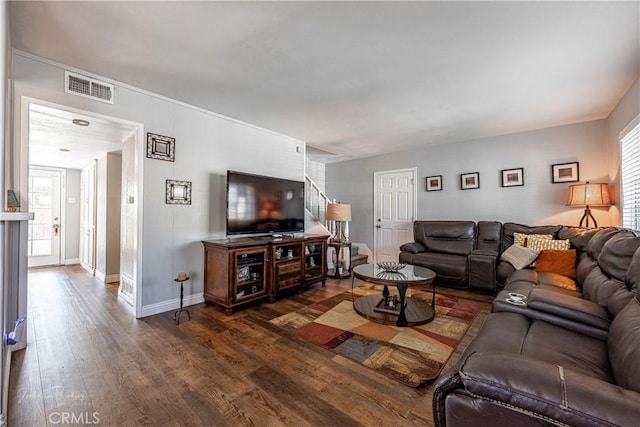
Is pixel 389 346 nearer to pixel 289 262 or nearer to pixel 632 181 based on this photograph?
pixel 289 262

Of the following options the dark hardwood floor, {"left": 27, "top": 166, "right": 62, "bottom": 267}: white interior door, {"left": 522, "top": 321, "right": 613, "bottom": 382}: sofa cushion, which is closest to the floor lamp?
the dark hardwood floor

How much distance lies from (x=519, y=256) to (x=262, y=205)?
3.41m

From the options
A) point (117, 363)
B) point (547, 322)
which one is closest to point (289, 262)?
point (117, 363)

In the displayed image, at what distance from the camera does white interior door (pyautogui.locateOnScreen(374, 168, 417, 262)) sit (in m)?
5.56

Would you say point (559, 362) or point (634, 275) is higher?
point (634, 275)

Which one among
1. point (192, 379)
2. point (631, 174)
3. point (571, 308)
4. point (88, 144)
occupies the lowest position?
point (192, 379)

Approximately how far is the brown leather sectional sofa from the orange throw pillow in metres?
0.49

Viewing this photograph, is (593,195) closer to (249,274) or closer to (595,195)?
(595,195)

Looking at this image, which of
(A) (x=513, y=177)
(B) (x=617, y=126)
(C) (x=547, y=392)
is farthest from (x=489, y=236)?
(C) (x=547, y=392)

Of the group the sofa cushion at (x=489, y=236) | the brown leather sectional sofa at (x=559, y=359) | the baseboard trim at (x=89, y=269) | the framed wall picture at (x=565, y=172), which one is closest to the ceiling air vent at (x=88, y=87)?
the brown leather sectional sofa at (x=559, y=359)

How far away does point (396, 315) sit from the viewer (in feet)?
9.27

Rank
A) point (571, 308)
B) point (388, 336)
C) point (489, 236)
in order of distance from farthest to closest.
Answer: point (489, 236)
point (388, 336)
point (571, 308)

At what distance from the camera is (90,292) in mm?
3811

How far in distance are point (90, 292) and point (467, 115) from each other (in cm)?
567
